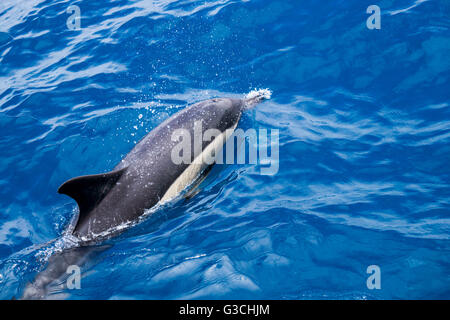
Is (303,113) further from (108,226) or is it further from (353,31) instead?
Result: (108,226)

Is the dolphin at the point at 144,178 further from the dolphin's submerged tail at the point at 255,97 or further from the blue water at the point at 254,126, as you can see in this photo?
the dolphin's submerged tail at the point at 255,97

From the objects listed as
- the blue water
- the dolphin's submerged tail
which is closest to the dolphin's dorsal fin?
the blue water

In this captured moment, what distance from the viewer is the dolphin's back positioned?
5.91 m

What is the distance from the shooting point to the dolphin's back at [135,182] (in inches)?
233

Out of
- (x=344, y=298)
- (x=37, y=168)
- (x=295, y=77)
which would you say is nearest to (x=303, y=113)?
(x=295, y=77)

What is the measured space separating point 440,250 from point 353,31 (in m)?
6.30

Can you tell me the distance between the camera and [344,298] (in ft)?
15.6

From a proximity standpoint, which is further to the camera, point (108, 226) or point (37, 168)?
point (37, 168)
